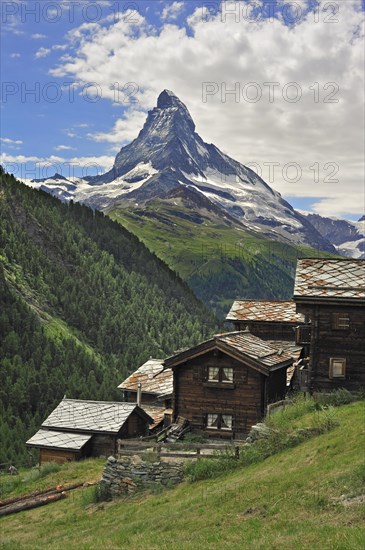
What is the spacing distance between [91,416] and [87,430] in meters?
2.05

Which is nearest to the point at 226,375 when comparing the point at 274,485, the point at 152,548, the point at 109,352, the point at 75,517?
the point at 75,517

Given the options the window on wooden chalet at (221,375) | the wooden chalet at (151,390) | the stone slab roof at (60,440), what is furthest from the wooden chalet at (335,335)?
the stone slab roof at (60,440)

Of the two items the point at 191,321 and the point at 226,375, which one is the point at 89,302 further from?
the point at 226,375

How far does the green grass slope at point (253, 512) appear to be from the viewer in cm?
1554

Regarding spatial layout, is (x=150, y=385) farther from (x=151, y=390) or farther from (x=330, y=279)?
(x=330, y=279)

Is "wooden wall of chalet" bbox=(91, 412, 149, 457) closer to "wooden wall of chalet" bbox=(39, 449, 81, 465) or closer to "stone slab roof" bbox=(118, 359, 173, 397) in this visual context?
"wooden wall of chalet" bbox=(39, 449, 81, 465)

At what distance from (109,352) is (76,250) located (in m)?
45.7

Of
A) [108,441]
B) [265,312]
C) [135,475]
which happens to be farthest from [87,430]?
[135,475]

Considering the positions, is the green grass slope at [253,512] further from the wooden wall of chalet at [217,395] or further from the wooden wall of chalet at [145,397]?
the wooden wall of chalet at [145,397]

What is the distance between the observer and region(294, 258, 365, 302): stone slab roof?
31.3m

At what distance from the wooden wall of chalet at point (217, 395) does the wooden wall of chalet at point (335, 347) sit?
5.23 m

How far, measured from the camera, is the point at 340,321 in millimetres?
31375

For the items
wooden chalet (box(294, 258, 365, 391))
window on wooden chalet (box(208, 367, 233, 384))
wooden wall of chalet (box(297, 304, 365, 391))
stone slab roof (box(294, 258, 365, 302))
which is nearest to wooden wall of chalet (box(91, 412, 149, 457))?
window on wooden chalet (box(208, 367, 233, 384))

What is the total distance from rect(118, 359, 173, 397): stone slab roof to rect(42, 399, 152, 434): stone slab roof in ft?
9.01
